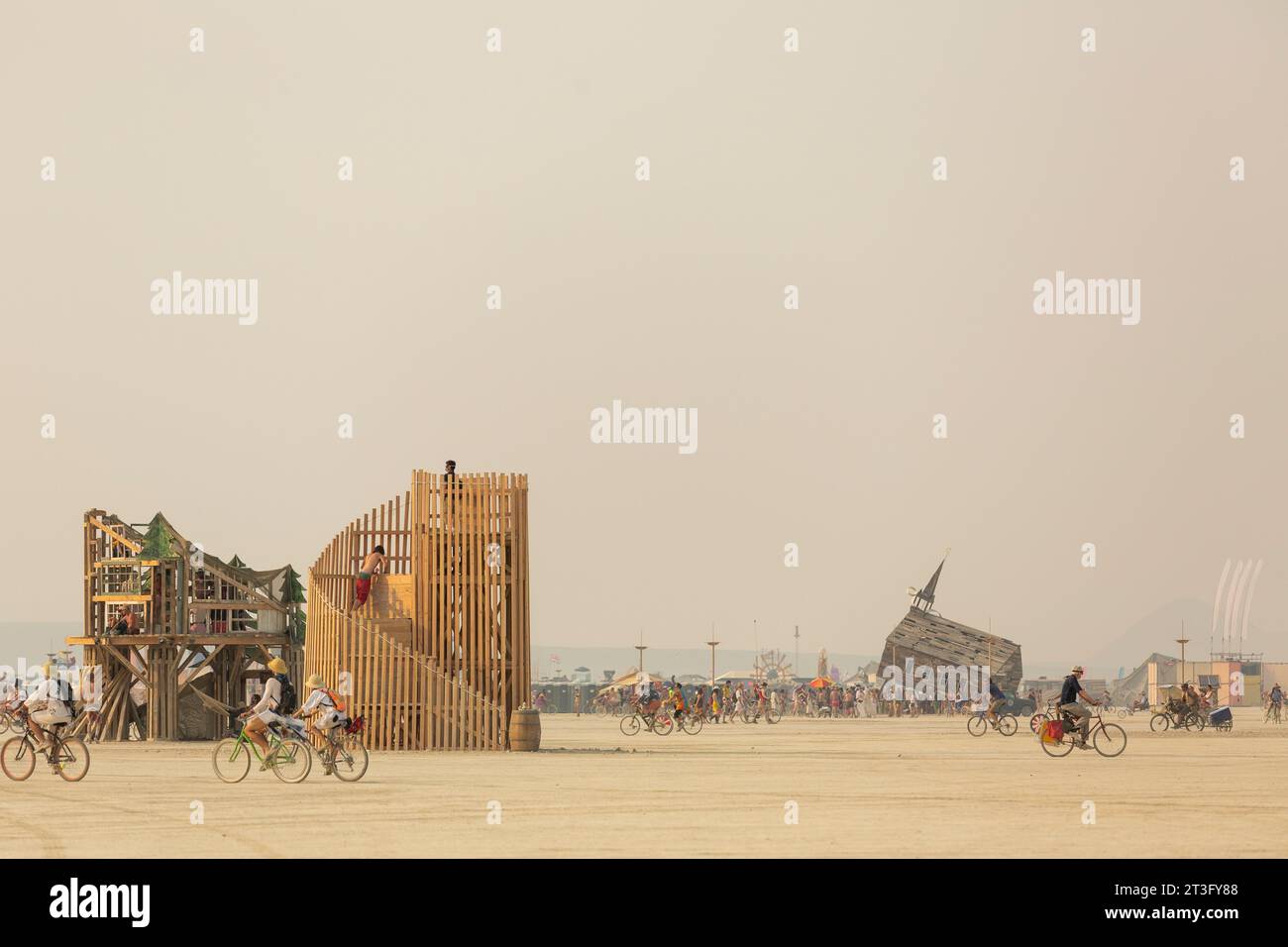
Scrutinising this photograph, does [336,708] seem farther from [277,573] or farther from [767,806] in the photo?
[277,573]

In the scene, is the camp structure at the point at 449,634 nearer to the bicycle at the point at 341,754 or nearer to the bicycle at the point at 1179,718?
the bicycle at the point at 341,754

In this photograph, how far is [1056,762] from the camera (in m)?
29.8

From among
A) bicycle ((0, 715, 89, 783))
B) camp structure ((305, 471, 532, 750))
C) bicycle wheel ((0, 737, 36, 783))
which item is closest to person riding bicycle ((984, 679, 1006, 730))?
camp structure ((305, 471, 532, 750))

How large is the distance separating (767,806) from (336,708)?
694 cm

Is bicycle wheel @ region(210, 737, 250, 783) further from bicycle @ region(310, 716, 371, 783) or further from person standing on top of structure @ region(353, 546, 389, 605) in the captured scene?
person standing on top of structure @ region(353, 546, 389, 605)

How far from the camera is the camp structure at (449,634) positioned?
3341cm

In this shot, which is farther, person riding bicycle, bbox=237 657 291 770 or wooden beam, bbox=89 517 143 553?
wooden beam, bbox=89 517 143 553

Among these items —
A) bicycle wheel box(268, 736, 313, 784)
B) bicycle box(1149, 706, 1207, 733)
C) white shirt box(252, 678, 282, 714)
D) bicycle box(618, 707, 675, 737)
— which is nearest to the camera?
white shirt box(252, 678, 282, 714)

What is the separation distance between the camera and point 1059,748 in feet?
108

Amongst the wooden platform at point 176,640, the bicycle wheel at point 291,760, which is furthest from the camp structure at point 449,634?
the bicycle wheel at point 291,760

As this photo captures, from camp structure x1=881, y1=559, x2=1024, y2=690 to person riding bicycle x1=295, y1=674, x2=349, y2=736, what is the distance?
60.4 meters

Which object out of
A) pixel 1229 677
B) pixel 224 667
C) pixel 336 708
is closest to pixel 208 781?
pixel 336 708

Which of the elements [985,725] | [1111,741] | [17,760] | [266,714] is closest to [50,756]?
[17,760]

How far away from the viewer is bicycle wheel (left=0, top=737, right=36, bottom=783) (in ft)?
81.6
